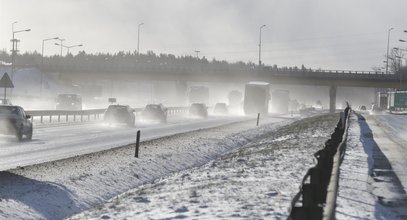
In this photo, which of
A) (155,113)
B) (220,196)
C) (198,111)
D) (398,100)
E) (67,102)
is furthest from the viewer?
(398,100)

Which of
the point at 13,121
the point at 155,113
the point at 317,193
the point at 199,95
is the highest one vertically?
the point at 199,95

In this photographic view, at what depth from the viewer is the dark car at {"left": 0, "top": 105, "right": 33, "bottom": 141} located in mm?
27859

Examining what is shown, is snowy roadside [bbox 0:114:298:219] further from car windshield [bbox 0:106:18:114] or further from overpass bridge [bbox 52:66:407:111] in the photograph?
overpass bridge [bbox 52:66:407:111]

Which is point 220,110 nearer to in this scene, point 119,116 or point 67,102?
point 67,102

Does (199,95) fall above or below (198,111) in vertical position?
above

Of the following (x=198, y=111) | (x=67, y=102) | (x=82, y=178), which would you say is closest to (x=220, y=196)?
(x=82, y=178)

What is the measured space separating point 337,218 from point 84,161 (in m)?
10.9

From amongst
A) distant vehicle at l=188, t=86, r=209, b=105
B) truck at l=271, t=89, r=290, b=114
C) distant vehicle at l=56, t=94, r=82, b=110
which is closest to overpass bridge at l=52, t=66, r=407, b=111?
truck at l=271, t=89, r=290, b=114

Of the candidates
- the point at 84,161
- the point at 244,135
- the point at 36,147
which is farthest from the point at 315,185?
the point at 244,135

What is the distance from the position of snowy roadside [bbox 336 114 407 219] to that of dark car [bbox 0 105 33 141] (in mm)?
14627

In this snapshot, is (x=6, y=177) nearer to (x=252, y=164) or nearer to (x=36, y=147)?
(x=252, y=164)

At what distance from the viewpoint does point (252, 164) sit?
17922 mm

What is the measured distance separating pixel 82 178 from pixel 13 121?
1346 cm

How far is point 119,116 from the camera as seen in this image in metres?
45.6
